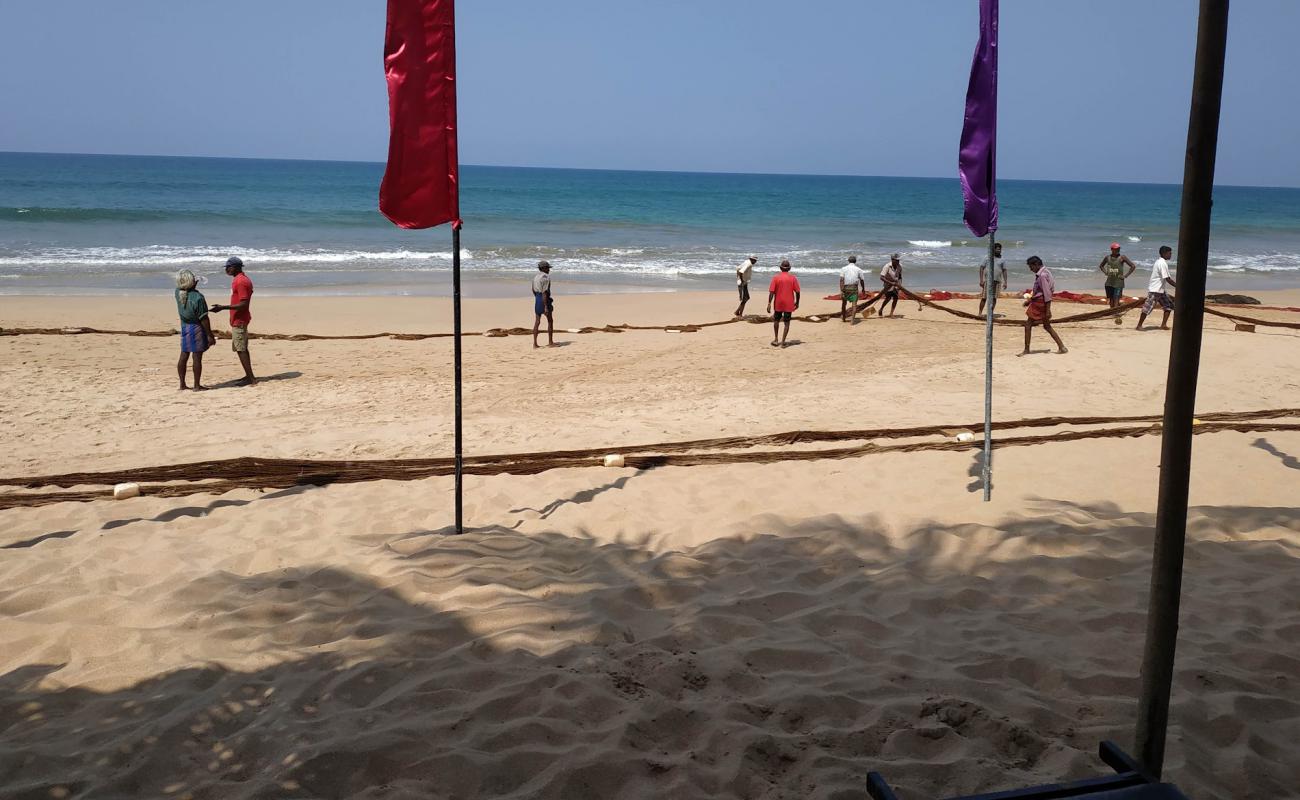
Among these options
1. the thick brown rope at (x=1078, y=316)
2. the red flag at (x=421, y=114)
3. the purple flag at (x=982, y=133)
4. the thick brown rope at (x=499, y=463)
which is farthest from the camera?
the thick brown rope at (x=1078, y=316)

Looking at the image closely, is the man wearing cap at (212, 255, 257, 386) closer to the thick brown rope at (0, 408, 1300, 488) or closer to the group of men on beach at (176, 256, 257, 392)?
the group of men on beach at (176, 256, 257, 392)

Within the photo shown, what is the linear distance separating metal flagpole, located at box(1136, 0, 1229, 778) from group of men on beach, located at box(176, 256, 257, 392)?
10494 millimetres

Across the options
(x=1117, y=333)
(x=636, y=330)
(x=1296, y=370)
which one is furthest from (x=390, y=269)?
(x=1296, y=370)

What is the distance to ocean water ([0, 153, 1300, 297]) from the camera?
28277 millimetres

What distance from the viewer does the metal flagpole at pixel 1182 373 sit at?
2.61 meters

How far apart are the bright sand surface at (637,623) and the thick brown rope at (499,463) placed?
0.63 ft

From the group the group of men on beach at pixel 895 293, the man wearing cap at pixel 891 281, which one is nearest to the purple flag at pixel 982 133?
the group of men on beach at pixel 895 293

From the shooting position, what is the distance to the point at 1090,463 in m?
7.41

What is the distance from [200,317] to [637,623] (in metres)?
8.88

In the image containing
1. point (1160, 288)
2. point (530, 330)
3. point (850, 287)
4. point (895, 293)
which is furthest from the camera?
point (895, 293)

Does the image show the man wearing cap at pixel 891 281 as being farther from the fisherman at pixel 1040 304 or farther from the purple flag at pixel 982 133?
the purple flag at pixel 982 133

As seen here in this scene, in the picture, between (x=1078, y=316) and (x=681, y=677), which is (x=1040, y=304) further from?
(x=681, y=677)

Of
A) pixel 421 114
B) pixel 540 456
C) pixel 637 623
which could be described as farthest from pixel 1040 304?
pixel 637 623

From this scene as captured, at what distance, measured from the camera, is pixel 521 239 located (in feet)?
139
